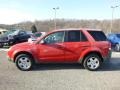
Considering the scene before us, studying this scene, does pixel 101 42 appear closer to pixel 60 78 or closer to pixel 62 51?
pixel 62 51

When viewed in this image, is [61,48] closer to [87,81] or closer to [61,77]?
[61,77]

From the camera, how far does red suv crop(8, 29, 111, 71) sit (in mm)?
12078

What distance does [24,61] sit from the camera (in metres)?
12.1

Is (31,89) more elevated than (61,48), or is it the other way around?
(61,48)

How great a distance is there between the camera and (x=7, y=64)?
13438 millimetres

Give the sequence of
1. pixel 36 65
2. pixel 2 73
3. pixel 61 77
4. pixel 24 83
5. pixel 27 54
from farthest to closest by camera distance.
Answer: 1. pixel 36 65
2. pixel 27 54
3. pixel 2 73
4. pixel 61 77
5. pixel 24 83

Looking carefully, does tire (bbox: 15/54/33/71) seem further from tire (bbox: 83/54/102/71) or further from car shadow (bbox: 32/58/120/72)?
tire (bbox: 83/54/102/71)

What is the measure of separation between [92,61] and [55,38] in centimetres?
179

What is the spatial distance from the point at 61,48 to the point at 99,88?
12.3 ft

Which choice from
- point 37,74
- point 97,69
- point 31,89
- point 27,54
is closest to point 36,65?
point 27,54

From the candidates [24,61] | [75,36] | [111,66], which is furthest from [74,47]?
[111,66]

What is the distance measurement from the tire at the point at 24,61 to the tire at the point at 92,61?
222 cm

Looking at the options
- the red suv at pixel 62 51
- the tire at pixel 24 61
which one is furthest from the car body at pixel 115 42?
the tire at pixel 24 61

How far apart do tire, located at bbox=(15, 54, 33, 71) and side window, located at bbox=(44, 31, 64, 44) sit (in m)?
1.04
